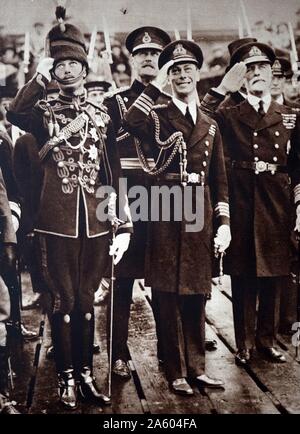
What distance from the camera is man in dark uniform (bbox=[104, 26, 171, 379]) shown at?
3.39 meters

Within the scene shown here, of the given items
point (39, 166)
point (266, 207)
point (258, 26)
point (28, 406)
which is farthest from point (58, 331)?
point (258, 26)

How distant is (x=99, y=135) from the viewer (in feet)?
10.7

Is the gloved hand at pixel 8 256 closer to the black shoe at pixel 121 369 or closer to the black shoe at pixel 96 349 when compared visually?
the black shoe at pixel 96 349

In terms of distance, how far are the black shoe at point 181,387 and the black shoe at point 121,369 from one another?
0.85 feet

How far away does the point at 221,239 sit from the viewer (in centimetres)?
341

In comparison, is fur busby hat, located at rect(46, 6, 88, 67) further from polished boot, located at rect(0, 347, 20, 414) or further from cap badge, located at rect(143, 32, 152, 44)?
polished boot, located at rect(0, 347, 20, 414)

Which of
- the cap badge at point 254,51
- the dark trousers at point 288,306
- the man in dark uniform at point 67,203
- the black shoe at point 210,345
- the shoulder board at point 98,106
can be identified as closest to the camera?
the man in dark uniform at point 67,203

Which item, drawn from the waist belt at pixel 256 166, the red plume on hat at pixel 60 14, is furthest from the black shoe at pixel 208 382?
the red plume on hat at pixel 60 14

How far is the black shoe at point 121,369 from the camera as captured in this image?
3402mm

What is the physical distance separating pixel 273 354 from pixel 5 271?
1573 mm

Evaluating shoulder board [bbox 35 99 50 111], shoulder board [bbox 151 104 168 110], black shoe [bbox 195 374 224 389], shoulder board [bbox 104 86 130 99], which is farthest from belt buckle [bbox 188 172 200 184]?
black shoe [bbox 195 374 224 389]

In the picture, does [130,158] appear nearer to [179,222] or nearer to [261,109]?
[179,222]
